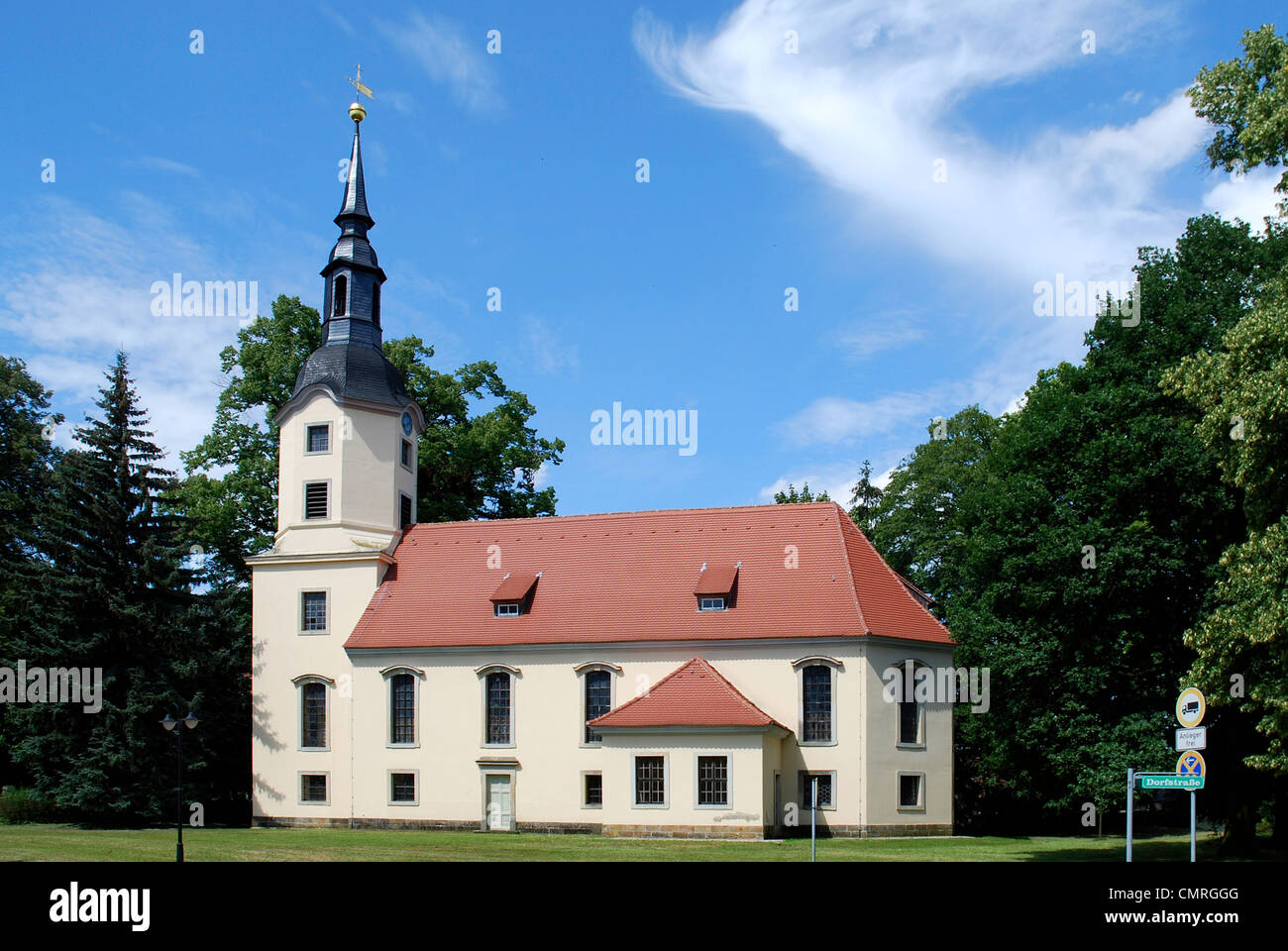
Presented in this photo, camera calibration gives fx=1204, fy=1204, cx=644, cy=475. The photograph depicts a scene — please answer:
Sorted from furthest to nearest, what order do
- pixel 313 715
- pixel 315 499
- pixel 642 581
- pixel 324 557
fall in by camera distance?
pixel 315 499, pixel 324 557, pixel 313 715, pixel 642 581

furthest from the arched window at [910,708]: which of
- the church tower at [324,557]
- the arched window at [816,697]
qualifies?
the church tower at [324,557]

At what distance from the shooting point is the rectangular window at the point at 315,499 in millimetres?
38250

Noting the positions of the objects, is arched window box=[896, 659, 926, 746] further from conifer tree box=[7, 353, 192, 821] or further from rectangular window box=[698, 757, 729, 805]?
conifer tree box=[7, 353, 192, 821]

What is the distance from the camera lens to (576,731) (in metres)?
34.6

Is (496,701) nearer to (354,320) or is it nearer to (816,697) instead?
(816,697)

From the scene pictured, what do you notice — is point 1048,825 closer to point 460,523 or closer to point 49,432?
point 460,523

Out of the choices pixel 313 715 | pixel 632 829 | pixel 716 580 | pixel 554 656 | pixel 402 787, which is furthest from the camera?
pixel 313 715

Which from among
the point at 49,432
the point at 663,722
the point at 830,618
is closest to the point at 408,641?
the point at 663,722

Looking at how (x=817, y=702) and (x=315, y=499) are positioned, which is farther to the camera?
(x=315, y=499)

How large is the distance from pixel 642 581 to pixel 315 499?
1098 centimetres

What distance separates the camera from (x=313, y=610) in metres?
38.0

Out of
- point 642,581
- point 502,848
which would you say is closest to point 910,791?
point 642,581

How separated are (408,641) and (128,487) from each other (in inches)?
419

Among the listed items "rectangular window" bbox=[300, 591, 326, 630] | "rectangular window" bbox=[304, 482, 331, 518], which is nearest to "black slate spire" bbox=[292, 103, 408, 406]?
"rectangular window" bbox=[304, 482, 331, 518]
